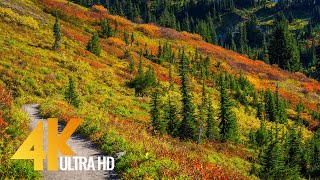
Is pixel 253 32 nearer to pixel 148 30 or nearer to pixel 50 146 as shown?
pixel 148 30

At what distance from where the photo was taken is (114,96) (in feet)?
116

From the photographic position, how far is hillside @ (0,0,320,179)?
37.0 ft

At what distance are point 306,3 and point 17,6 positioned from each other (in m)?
186

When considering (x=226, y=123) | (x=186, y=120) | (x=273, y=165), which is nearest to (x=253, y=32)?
(x=226, y=123)

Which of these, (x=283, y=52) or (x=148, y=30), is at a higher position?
(x=148, y=30)

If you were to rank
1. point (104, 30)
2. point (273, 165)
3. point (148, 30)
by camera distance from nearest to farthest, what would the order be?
point (273, 165)
point (104, 30)
point (148, 30)

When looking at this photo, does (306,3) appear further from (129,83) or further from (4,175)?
(4,175)

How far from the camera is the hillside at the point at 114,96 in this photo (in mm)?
11273

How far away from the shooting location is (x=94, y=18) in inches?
3290

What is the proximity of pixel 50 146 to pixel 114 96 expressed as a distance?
22682 millimetres

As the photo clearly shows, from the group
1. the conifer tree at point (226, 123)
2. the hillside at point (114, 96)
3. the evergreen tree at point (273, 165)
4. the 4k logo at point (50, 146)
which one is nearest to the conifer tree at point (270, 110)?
the hillside at point (114, 96)

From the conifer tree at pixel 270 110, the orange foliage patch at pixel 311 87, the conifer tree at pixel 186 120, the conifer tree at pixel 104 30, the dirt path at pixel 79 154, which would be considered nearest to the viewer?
the dirt path at pixel 79 154

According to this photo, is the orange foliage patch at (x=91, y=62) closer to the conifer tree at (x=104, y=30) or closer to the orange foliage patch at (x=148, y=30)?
the conifer tree at (x=104, y=30)

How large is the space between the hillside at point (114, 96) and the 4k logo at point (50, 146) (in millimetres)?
434
